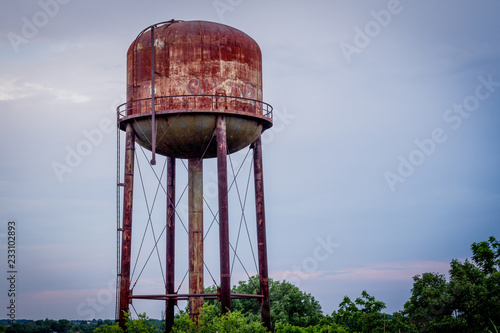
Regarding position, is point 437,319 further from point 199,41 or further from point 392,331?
point 199,41

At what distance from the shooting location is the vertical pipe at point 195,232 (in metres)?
26.7

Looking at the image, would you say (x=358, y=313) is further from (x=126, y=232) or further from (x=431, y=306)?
(x=126, y=232)

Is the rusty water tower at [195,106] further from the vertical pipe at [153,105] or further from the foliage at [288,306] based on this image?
the foliage at [288,306]

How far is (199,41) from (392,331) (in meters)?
14.9

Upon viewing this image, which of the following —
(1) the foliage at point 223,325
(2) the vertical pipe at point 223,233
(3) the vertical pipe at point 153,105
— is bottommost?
(1) the foliage at point 223,325

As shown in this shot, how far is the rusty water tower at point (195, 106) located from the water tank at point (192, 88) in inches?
1.5

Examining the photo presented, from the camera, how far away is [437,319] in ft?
90.7

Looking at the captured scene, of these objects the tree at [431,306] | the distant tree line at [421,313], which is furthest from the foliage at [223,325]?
the tree at [431,306]

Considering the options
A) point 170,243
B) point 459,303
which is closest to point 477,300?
point 459,303

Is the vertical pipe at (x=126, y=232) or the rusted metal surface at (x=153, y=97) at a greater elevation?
the rusted metal surface at (x=153, y=97)

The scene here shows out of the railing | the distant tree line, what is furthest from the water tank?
the distant tree line

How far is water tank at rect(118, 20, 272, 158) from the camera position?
24094mm

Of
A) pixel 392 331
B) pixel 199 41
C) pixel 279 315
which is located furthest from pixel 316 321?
pixel 199 41

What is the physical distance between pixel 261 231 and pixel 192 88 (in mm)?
6374
